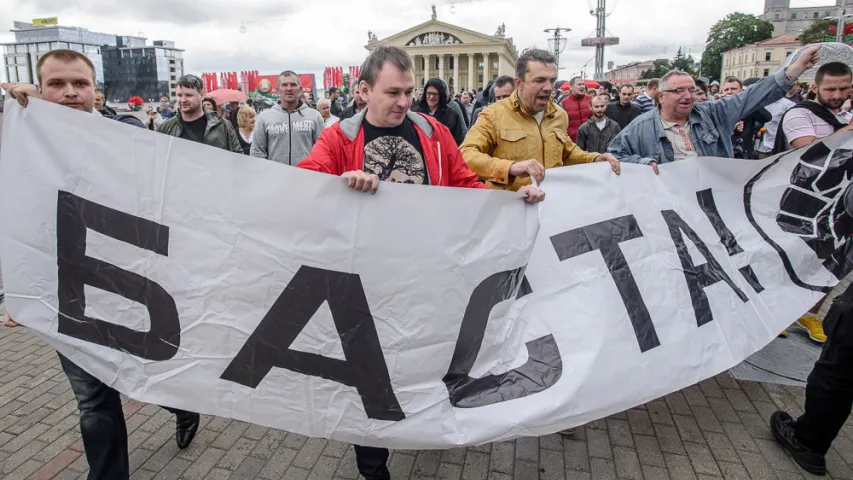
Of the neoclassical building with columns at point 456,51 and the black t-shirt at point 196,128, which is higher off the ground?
the neoclassical building with columns at point 456,51

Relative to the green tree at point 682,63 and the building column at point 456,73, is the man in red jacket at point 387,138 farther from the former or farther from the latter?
the building column at point 456,73

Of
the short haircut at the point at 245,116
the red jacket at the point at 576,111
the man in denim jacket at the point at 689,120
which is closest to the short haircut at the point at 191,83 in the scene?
the short haircut at the point at 245,116

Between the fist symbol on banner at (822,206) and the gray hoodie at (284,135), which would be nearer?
the fist symbol on banner at (822,206)

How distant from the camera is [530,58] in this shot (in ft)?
11.0

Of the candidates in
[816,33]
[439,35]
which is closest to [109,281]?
[816,33]

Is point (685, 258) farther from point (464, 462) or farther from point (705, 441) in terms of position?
point (464, 462)

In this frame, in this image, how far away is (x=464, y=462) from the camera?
3.03m

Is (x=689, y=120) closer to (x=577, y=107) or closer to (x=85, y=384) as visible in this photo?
(x=85, y=384)

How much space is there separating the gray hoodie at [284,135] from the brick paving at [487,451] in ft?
9.73

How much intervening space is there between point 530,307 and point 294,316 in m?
1.11

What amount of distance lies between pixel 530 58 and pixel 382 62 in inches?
47.1

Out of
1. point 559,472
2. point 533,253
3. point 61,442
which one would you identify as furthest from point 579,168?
point 61,442

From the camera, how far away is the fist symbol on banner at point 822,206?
12.2 feet

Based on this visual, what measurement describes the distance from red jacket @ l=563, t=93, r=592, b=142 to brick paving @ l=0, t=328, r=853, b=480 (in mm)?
5826
